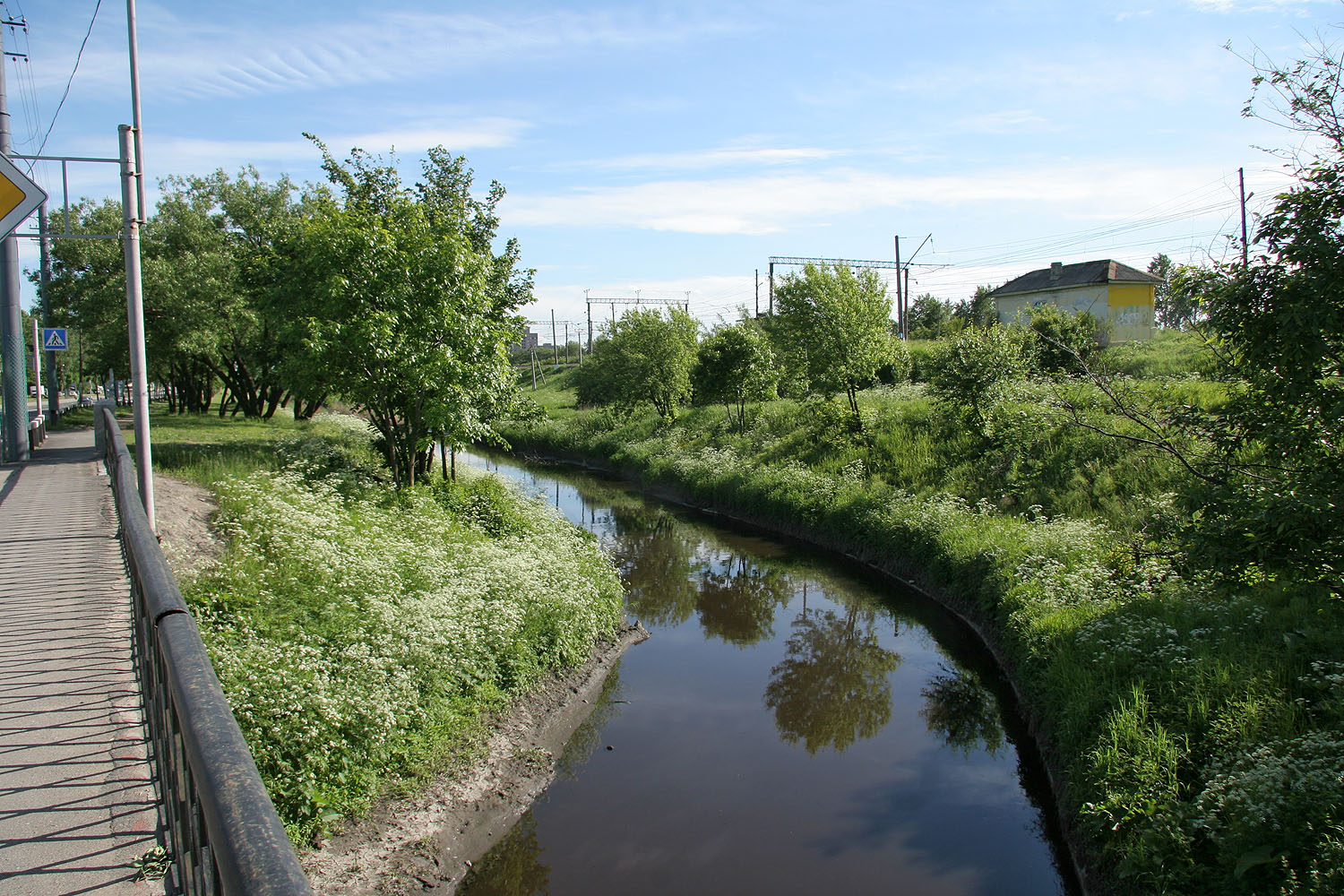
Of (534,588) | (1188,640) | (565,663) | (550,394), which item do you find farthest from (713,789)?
(550,394)

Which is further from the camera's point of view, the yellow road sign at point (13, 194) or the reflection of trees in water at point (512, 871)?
the reflection of trees in water at point (512, 871)

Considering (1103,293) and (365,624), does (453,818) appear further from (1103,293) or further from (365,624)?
(1103,293)

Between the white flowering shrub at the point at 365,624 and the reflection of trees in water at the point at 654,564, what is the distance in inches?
61.2

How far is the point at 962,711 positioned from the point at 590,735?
198 inches

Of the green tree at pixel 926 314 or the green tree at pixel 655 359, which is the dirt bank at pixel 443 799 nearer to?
the green tree at pixel 655 359

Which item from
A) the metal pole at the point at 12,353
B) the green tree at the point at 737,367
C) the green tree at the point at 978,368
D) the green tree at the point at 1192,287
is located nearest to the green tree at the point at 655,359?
the green tree at the point at 737,367

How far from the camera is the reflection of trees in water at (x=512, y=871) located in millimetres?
7371

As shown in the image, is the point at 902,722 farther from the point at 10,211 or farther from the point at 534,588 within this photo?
the point at 10,211

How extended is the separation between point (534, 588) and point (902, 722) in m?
5.31

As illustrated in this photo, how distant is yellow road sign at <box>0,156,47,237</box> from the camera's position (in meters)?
4.49

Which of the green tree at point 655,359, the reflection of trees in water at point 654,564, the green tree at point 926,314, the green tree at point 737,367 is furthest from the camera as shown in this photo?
the green tree at point 926,314

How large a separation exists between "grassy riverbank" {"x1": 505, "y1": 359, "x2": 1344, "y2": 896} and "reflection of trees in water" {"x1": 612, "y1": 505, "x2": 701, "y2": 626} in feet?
9.29

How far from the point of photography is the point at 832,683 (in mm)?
12391

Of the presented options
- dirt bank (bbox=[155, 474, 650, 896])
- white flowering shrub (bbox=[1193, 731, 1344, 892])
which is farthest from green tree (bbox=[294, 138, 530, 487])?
white flowering shrub (bbox=[1193, 731, 1344, 892])
